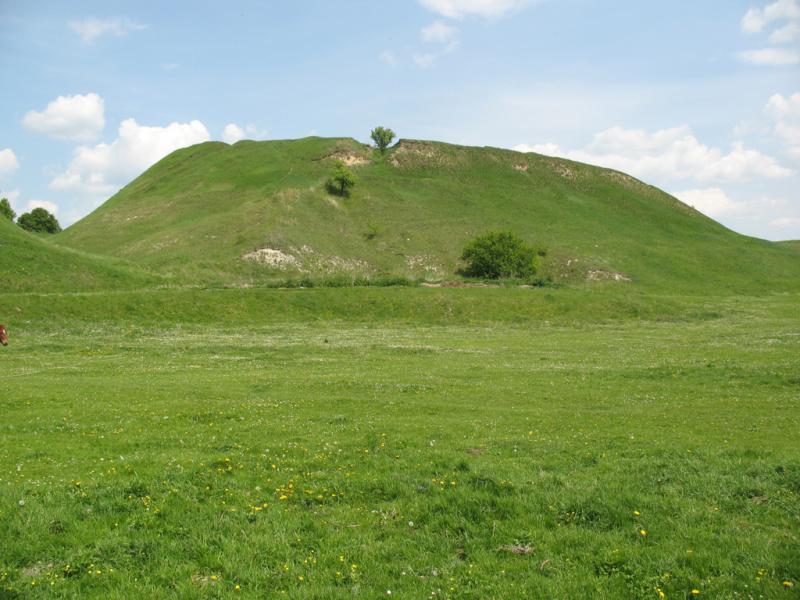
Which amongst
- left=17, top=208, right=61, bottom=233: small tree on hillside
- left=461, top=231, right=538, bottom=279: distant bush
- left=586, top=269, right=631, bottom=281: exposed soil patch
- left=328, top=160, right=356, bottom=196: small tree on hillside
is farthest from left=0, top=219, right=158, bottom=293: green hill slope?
left=17, top=208, right=61, bottom=233: small tree on hillside

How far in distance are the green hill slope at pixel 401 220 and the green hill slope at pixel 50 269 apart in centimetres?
844

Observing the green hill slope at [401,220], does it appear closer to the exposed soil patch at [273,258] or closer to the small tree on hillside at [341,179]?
the exposed soil patch at [273,258]

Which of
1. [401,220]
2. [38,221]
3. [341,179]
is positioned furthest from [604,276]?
[38,221]

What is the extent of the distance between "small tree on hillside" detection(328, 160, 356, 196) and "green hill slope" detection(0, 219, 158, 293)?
6037 cm

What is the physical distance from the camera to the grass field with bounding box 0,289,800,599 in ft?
29.9

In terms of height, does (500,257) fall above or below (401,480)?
above

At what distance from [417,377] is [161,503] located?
19.5m

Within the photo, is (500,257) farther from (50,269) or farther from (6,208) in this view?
(6,208)

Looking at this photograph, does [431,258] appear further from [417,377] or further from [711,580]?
[711,580]

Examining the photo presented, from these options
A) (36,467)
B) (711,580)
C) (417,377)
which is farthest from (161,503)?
(417,377)

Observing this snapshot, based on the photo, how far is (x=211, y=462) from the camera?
45.5ft

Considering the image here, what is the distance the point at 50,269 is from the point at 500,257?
67.2 meters

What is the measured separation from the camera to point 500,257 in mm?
98875

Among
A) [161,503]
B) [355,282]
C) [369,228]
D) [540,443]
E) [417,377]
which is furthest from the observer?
[369,228]
